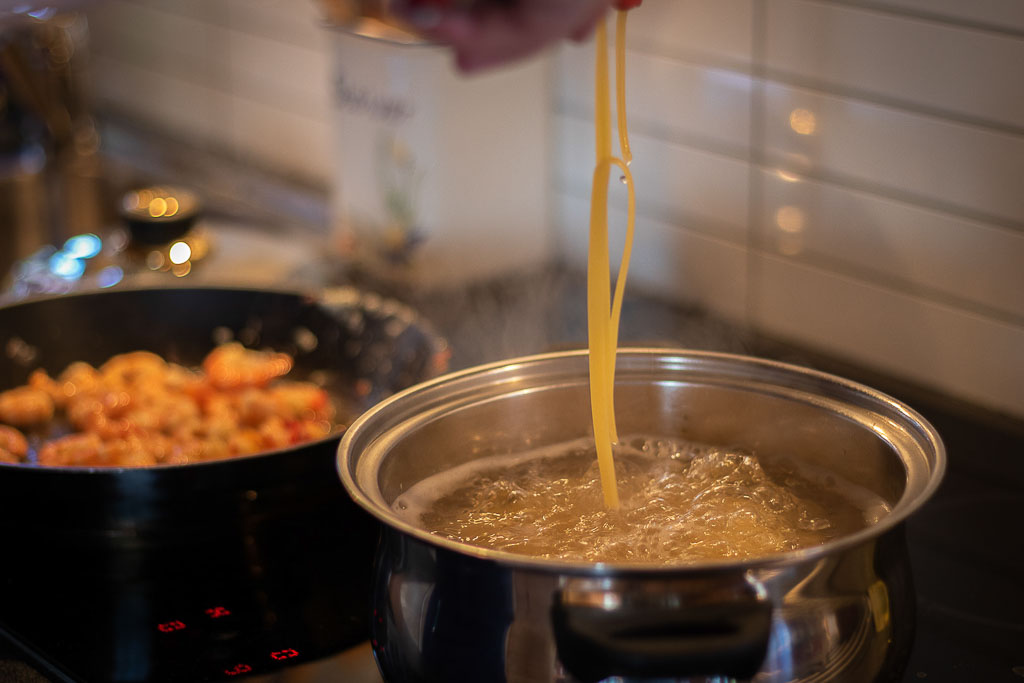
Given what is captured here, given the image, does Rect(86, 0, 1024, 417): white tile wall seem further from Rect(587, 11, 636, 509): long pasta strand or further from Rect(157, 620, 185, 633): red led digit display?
Rect(157, 620, 185, 633): red led digit display

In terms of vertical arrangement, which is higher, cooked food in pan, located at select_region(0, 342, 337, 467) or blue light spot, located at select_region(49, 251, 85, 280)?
cooked food in pan, located at select_region(0, 342, 337, 467)

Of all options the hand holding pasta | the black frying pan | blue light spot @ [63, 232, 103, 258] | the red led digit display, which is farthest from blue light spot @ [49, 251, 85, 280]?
the hand holding pasta

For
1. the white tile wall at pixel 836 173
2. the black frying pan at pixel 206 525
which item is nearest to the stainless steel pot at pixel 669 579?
the black frying pan at pixel 206 525

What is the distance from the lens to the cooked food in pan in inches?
35.9

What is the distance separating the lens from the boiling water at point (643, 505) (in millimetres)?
624

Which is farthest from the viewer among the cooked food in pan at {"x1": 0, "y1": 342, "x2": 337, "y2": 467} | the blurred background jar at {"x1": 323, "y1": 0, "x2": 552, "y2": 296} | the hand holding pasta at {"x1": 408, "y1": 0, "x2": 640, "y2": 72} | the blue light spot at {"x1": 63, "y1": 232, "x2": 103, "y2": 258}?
the blue light spot at {"x1": 63, "y1": 232, "x2": 103, "y2": 258}

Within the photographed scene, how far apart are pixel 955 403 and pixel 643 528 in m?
0.50

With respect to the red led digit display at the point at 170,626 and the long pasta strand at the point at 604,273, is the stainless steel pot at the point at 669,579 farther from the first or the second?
the red led digit display at the point at 170,626

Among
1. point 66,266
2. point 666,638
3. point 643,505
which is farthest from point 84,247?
point 666,638

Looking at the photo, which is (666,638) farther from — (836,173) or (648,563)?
(836,173)

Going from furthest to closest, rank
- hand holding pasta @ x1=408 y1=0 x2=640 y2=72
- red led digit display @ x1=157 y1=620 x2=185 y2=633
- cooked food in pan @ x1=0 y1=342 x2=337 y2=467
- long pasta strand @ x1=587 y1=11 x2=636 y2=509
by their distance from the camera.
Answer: cooked food in pan @ x1=0 y1=342 x2=337 y2=467 < red led digit display @ x1=157 y1=620 x2=185 y2=633 < long pasta strand @ x1=587 y1=11 x2=636 y2=509 < hand holding pasta @ x1=408 y1=0 x2=640 y2=72

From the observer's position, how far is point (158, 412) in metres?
0.98

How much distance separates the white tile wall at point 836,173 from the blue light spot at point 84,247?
58 centimetres

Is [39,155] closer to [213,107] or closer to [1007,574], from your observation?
[213,107]
